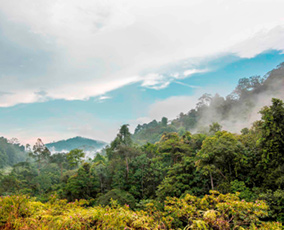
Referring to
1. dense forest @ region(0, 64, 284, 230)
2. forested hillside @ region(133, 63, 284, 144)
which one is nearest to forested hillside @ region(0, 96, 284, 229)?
dense forest @ region(0, 64, 284, 230)

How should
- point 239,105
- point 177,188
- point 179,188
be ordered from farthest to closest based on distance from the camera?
point 239,105 → point 179,188 → point 177,188

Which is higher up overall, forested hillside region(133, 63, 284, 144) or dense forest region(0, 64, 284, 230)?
forested hillside region(133, 63, 284, 144)

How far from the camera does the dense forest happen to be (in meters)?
2.38

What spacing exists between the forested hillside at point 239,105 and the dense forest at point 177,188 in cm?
1570

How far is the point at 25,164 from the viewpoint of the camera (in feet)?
97.6

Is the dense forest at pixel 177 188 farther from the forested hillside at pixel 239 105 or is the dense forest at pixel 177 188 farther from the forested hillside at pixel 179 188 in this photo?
the forested hillside at pixel 239 105

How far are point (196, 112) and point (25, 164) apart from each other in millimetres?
40584

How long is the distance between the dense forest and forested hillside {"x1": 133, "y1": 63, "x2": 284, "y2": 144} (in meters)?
15.7

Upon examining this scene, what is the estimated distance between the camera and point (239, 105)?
127ft

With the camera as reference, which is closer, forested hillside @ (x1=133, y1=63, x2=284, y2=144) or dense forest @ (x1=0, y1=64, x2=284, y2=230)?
dense forest @ (x1=0, y1=64, x2=284, y2=230)

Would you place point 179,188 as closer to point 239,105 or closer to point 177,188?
point 177,188

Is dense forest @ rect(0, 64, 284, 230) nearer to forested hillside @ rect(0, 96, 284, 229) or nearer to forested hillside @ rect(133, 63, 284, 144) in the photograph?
forested hillside @ rect(0, 96, 284, 229)

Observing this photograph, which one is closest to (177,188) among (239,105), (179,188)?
(179,188)

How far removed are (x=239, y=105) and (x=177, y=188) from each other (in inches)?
1376
